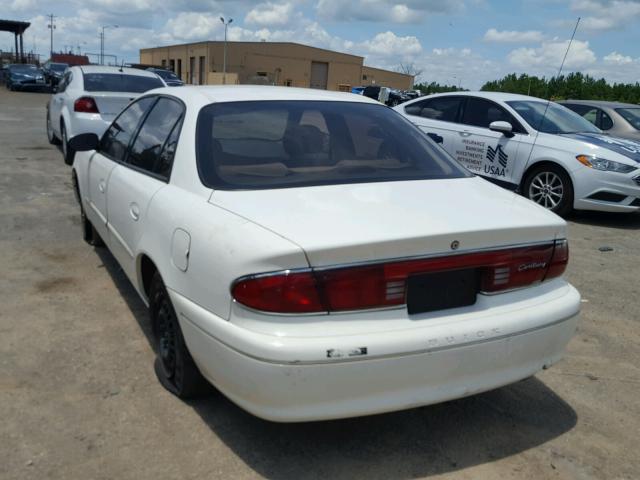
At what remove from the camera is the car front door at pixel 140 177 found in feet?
10.7

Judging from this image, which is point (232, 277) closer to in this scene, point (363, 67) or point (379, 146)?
point (379, 146)

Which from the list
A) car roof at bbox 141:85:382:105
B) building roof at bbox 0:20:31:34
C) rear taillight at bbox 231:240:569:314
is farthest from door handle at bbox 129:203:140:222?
building roof at bbox 0:20:31:34

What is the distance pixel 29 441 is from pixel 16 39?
5380 cm

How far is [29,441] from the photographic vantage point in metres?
2.67

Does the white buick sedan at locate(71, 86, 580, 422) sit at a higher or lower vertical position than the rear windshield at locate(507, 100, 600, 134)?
lower

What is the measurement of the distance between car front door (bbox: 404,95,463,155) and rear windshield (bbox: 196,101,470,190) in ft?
17.2

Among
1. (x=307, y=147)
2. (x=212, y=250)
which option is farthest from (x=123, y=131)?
(x=212, y=250)

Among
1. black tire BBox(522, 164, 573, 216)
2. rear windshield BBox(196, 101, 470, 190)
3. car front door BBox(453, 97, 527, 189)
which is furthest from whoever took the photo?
car front door BBox(453, 97, 527, 189)

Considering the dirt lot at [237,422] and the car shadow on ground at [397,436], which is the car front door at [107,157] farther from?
the car shadow on ground at [397,436]

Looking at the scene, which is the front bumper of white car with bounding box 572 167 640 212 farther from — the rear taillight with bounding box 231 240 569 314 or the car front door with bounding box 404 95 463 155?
the rear taillight with bounding box 231 240 569 314

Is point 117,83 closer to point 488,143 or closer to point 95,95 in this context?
point 95,95

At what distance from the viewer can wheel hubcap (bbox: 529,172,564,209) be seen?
768 centimetres

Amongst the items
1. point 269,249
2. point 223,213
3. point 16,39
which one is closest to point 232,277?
point 269,249

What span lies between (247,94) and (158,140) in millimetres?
577
